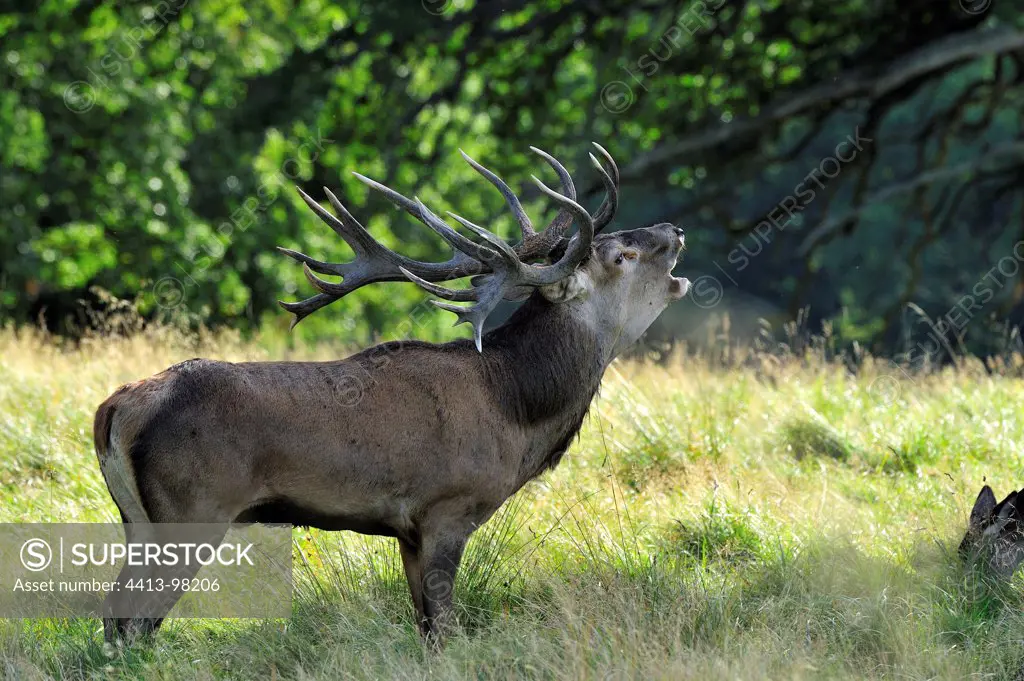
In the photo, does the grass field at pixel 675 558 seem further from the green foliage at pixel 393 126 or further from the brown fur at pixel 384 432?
the green foliage at pixel 393 126

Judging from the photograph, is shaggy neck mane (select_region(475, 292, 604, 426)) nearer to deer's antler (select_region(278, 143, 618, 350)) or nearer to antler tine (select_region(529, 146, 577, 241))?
deer's antler (select_region(278, 143, 618, 350))

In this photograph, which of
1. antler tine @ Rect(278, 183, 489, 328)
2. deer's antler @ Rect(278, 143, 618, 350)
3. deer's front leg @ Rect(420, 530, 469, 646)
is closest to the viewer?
deer's front leg @ Rect(420, 530, 469, 646)

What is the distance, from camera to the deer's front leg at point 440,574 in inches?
205

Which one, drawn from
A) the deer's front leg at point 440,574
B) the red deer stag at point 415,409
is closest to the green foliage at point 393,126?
the red deer stag at point 415,409

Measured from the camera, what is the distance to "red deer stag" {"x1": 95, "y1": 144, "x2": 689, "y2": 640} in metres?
4.86

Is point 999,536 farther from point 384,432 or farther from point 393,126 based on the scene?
point 393,126

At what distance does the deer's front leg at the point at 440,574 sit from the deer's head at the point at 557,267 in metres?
1.04

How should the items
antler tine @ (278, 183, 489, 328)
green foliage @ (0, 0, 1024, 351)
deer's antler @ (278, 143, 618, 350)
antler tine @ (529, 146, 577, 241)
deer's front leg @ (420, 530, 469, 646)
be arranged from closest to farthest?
deer's front leg @ (420, 530, 469, 646) → deer's antler @ (278, 143, 618, 350) → antler tine @ (278, 183, 489, 328) → antler tine @ (529, 146, 577, 241) → green foliage @ (0, 0, 1024, 351)

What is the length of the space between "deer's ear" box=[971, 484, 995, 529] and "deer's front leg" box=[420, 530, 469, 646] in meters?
2.51

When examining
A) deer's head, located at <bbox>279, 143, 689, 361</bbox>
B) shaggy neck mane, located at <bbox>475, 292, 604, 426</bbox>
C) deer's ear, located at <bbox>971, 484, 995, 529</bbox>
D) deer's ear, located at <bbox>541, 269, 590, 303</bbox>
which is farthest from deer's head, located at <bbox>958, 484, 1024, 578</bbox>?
deer's ear, located at <bbox>541, 269, 590, 303</bbox>

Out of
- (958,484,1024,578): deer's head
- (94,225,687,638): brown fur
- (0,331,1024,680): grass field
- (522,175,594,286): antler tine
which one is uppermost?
(522,175,594,286): antler tine

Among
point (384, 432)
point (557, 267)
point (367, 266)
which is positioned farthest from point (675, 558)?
point (367, 266)

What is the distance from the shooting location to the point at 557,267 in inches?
227

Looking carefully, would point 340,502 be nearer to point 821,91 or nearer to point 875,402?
point 875,402
